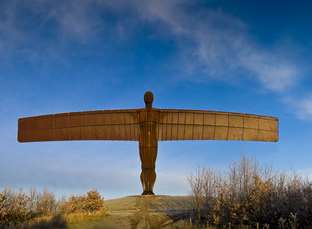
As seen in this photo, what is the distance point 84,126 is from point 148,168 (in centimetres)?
359

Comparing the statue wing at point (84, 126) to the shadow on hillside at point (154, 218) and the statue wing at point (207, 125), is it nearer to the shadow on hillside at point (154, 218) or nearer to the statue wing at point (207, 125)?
the statue wing at point (207, 125)

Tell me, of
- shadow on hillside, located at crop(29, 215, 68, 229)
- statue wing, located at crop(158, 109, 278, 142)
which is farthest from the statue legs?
shadow on hillside, located at crop(29, 215, 68, 229)

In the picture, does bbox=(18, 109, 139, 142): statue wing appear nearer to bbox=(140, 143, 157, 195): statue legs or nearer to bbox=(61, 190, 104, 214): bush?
bbox=(140, 143, 157, 195): statue legs

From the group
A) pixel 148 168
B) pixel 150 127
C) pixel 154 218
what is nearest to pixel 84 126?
pixel 150 127

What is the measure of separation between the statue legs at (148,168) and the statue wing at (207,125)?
2.81 feet

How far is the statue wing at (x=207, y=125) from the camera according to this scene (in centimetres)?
1808

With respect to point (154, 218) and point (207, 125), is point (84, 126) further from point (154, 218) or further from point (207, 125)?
point (154, 218)

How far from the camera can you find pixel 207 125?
18.5 meters

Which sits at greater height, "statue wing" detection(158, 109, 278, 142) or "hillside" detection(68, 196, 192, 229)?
"statue wing" detection(158, 109, 278, 142)

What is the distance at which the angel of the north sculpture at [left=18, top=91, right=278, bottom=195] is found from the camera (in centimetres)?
1753

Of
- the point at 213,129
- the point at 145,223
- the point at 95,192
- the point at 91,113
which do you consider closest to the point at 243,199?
the point at 145,223

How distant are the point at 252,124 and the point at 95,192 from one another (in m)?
7.24

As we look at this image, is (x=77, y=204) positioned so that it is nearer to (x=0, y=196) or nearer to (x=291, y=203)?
(x=0, y=196)

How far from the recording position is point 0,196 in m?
17.3
